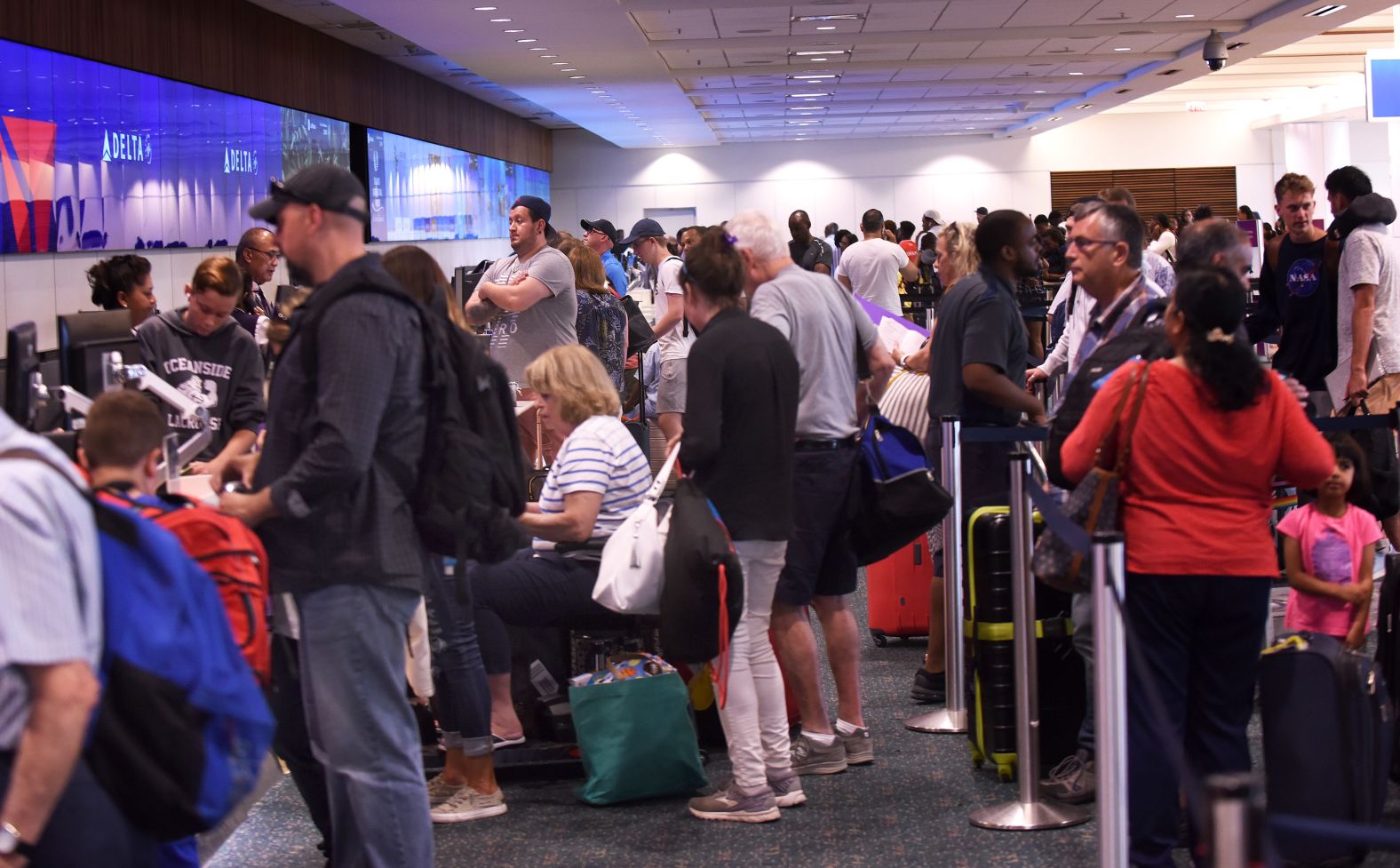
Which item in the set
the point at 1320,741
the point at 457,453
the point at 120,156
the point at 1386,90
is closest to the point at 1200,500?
the point at 1320,741

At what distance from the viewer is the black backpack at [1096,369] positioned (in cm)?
321

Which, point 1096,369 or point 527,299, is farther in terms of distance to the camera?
point 527,299

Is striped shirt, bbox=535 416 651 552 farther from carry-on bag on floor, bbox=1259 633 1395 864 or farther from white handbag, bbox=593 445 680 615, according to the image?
carry-on bag on floor, bbox=1259 633 1395 864

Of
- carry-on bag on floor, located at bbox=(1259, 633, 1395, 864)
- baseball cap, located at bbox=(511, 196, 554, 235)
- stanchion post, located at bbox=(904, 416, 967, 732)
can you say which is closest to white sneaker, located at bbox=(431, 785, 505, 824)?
stanchion post, located at bbox=(904, 416, 967, 732)

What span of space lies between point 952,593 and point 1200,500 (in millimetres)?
1644

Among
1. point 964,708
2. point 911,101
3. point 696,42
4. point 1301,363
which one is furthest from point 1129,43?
point 964,708

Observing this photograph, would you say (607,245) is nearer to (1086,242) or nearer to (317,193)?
(1086,242)

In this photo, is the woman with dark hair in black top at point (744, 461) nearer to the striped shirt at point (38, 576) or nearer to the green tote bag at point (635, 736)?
the green tote bag at point (635, 736)

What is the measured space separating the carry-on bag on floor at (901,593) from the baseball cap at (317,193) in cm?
329

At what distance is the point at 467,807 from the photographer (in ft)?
12.8

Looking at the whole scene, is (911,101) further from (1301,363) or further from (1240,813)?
(1240,813)

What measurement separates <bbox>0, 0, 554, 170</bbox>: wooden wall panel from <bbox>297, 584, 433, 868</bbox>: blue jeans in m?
7.04

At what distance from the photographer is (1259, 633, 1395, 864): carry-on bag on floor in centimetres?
321

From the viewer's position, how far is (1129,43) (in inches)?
640
